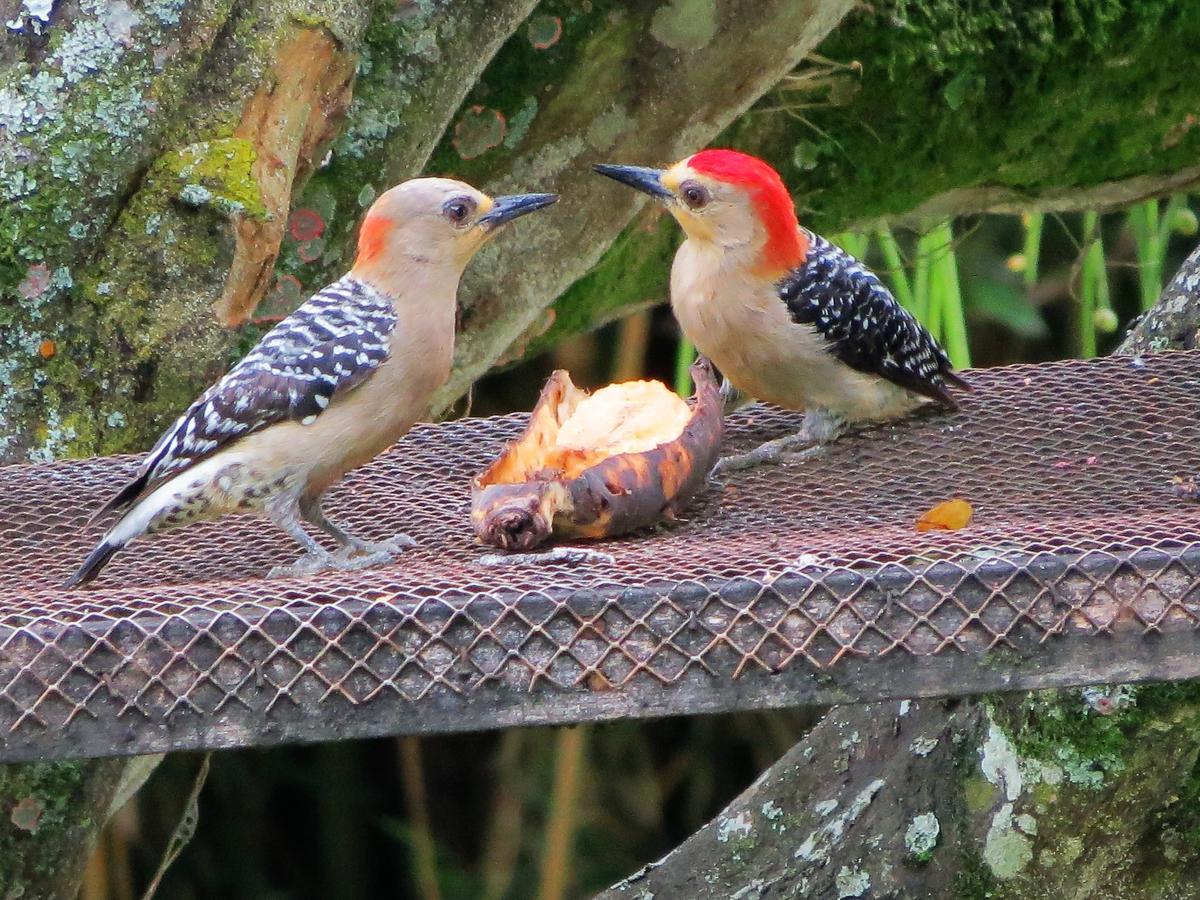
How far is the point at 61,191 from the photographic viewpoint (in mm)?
3637

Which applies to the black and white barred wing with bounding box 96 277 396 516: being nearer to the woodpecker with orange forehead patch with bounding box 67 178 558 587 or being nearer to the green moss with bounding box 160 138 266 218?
the woodpecker with orange forehead patch with bounding box 67 178 558 587

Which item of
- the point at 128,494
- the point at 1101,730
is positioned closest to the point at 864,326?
the point at 1101,730

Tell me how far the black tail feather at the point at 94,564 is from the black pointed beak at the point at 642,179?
4.61 feet

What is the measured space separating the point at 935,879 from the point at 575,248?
78.8 inches

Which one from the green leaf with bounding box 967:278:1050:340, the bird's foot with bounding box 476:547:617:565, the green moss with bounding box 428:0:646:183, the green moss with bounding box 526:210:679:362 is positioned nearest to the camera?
the bird's foot with bounding box 476:547:617:565

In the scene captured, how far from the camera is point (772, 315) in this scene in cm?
377

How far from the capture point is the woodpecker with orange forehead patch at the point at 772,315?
3.72 meters

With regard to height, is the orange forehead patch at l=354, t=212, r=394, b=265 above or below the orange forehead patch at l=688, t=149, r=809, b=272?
above

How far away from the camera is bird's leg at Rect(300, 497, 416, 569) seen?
2.94 m

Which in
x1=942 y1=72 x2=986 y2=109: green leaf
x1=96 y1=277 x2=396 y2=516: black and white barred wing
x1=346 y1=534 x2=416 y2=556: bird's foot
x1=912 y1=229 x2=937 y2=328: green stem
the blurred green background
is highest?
x1=942 y1=72 x2=986 y2=109: green leaf

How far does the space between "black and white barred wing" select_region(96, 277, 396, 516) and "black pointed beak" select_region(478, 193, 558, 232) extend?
34 cm

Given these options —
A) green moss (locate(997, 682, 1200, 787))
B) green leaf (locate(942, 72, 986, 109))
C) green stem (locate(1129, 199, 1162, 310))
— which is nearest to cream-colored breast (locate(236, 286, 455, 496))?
green moss (locate(997, 682, 1200, 787))

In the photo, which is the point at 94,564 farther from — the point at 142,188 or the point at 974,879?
the point at 974,879

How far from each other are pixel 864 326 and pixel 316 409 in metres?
1.38
